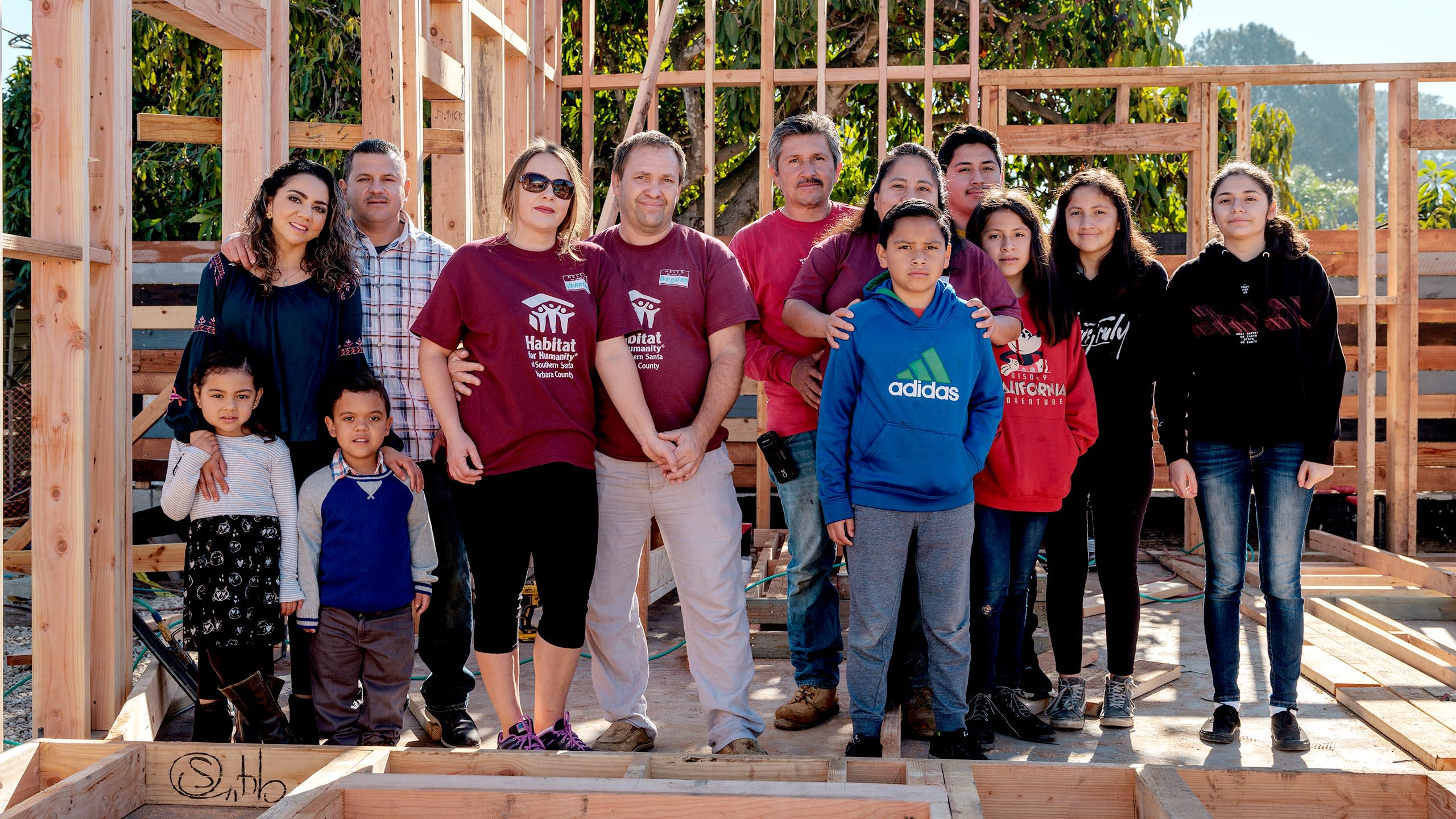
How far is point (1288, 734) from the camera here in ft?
10.9

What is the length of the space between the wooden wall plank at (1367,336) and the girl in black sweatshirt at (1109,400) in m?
4.34

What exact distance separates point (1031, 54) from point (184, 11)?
7.17 metres

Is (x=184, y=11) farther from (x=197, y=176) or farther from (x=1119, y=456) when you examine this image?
(x=197, y=176)

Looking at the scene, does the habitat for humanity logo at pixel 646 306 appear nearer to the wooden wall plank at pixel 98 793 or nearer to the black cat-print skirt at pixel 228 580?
the black cat-print skirt at pixel 228 580

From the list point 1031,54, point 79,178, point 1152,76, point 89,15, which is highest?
point 1031,54

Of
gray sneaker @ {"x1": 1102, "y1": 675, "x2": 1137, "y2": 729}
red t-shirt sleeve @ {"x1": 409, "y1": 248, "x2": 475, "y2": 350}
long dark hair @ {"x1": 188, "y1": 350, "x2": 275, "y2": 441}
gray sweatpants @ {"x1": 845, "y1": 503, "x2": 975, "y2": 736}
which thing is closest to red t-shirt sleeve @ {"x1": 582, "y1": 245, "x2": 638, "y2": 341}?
red t-shirt sleeve @ {"x1": 409, "y1": 248, "x2": 475, "y2": 350}

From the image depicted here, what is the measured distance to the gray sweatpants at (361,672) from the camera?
124 inches

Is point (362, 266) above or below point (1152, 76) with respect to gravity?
below

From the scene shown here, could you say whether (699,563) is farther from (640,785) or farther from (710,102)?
(710,102)

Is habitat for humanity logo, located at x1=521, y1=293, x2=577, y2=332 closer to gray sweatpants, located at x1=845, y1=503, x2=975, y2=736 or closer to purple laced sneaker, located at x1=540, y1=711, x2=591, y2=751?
gray sweatpants, located at x1=845, y1=503, x2=975, y2=736

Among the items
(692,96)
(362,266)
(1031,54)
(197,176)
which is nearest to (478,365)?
(362,266)

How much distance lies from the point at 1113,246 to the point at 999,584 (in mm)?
1060

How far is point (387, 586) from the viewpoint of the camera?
3.17 m

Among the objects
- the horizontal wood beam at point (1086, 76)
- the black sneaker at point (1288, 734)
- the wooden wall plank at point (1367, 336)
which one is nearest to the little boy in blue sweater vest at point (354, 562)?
the black sneaker at point (1288, 734)
